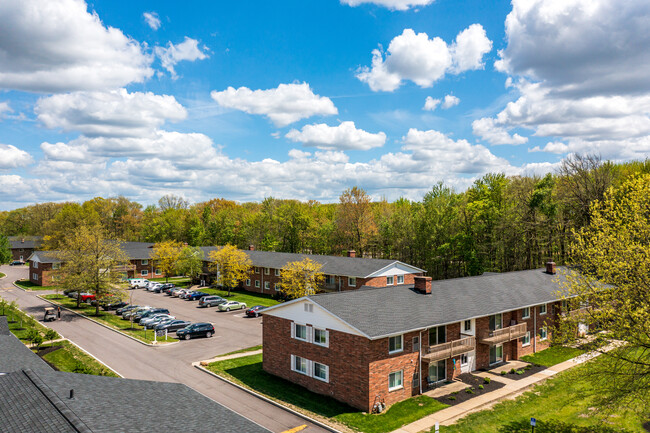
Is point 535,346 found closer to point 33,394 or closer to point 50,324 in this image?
point 33,394

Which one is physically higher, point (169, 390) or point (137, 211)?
point (137, 211)

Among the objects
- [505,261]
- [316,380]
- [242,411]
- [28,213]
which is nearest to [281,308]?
[316,380]

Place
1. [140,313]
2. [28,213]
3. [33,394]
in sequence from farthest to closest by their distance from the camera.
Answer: [28,213], [140,313], [33,394]

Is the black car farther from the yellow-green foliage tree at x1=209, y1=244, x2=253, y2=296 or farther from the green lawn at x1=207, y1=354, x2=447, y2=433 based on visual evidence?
the green lawn at x1=207, y1=354, x2=447, y2=433

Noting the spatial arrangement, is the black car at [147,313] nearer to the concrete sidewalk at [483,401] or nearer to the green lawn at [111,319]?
the green lawn at [111,319]

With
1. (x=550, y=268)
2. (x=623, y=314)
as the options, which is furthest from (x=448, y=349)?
(x=550, y=268)

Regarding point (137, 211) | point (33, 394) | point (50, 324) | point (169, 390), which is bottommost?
point (50, 324)

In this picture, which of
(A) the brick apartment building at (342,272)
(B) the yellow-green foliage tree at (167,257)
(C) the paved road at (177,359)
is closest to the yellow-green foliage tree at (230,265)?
(A) the brick apartment building at (342,272)

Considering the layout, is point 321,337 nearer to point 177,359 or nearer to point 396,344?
point 396,344
